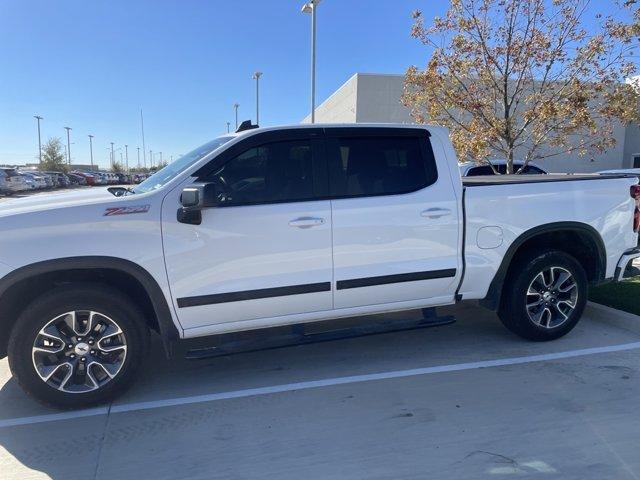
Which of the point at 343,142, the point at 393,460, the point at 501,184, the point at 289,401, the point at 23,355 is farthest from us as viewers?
the point at 501,184

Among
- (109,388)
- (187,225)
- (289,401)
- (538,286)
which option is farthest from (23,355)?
(538,286)

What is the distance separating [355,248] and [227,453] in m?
1.72

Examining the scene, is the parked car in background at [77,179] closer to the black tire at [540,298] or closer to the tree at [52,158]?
the tree at [52,158]

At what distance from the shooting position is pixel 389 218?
4156 mm

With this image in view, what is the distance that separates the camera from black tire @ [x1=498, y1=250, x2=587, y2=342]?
4719mm

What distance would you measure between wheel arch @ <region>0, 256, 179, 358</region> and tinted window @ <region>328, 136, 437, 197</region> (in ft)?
5.03

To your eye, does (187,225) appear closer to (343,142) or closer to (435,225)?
(343,142)

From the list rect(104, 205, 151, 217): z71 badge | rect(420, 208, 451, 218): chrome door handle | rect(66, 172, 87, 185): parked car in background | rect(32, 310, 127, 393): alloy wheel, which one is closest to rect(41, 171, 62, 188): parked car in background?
rect(66, 172, 87, 185): parked car in background

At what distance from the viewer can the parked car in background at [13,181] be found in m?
33.6

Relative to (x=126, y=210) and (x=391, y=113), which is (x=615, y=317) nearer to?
(x=126, y=210)

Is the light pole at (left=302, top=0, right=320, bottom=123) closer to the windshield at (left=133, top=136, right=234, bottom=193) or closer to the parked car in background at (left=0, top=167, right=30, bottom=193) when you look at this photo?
the windshield at (left=133, top=136, right=234, bottom=193)

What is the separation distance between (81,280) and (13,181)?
35.7 meters

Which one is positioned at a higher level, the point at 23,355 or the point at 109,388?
the point at 23,355

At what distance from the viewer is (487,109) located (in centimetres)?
824
